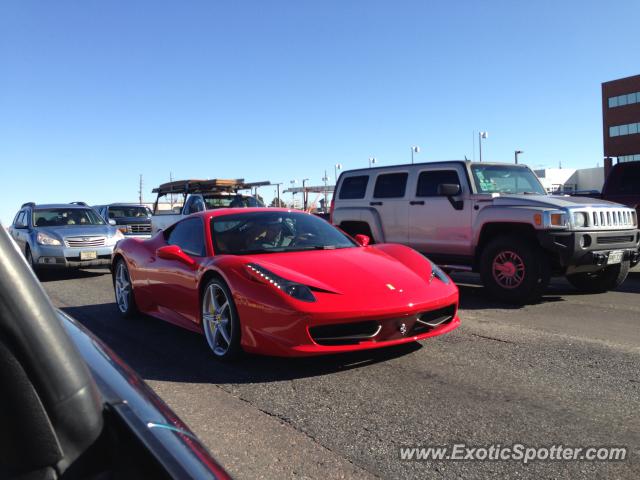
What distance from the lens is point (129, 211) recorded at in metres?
20.4

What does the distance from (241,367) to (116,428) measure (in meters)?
3.44

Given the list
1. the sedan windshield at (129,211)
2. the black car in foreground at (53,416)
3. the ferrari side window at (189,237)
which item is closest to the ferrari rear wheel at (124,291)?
the ferrari side window at (189,237)

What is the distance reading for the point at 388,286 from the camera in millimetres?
4375

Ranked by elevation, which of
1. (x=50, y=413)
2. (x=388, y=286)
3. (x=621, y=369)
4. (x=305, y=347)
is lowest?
(x=621, y=369)

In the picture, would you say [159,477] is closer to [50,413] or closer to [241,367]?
[50,413]

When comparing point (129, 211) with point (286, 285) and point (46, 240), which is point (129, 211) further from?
point (286, 285)

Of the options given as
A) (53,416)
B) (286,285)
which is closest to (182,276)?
(286,285)

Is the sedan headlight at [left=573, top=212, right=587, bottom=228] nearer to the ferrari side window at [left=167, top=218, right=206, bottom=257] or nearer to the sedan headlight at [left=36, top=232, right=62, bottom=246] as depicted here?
the ferrari side window at [left=167, top=218, right=206, bottom=257]

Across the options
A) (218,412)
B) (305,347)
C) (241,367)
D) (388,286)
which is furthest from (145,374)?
(388,286)

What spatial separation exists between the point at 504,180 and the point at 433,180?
1.07 meters

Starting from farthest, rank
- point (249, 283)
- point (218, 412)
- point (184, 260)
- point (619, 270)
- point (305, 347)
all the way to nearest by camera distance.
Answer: point (619, 270) < point (184, 260) < point (249, 283) < point (305, 347) < point (218, 412)

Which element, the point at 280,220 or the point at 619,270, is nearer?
the point at 280,220

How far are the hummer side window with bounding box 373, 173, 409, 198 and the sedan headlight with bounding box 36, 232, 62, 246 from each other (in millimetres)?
6473

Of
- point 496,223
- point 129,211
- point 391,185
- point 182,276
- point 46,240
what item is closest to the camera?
point 182,276
